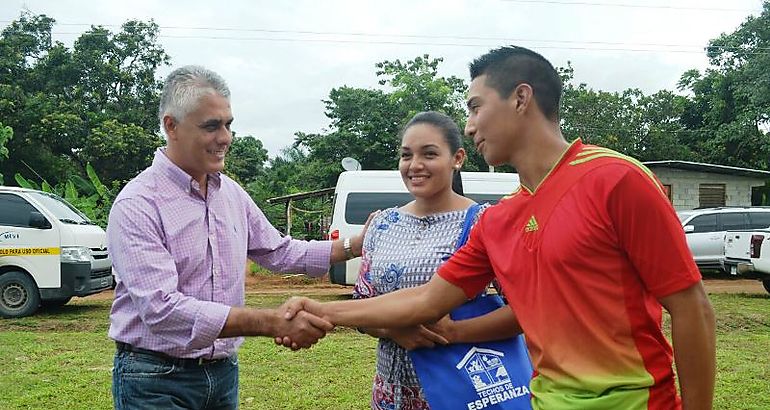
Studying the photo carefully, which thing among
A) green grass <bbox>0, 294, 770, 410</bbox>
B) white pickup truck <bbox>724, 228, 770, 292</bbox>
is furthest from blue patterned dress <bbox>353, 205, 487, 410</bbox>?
white pickup truck <bbox>724, 228, 770, 292</bbox>

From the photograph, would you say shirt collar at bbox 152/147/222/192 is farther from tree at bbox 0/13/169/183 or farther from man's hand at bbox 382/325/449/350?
tree at bbox 0/13/169/183

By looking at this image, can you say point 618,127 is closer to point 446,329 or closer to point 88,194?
point 88,194

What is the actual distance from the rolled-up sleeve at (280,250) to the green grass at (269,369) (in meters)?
2.45

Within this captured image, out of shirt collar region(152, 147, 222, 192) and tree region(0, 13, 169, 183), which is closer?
shirt collar region(152, 147, 222, 192)

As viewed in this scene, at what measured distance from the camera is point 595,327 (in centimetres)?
181

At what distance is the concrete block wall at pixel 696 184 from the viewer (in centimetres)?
2267

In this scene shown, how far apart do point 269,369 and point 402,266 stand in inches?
175

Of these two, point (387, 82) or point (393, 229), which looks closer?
point (393, 229)

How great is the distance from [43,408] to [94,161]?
18217mm

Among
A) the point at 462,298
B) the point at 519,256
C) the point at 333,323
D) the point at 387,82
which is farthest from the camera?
the point at 387,82

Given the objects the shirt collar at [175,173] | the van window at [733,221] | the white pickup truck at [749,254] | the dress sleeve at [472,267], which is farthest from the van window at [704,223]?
the shirt collar at [175,173]

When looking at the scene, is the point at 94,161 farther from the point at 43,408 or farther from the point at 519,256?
the point at 519,256

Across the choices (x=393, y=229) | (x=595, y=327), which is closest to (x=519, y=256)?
(x=595, y=327)

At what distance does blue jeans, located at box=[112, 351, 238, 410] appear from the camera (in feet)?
8.49
